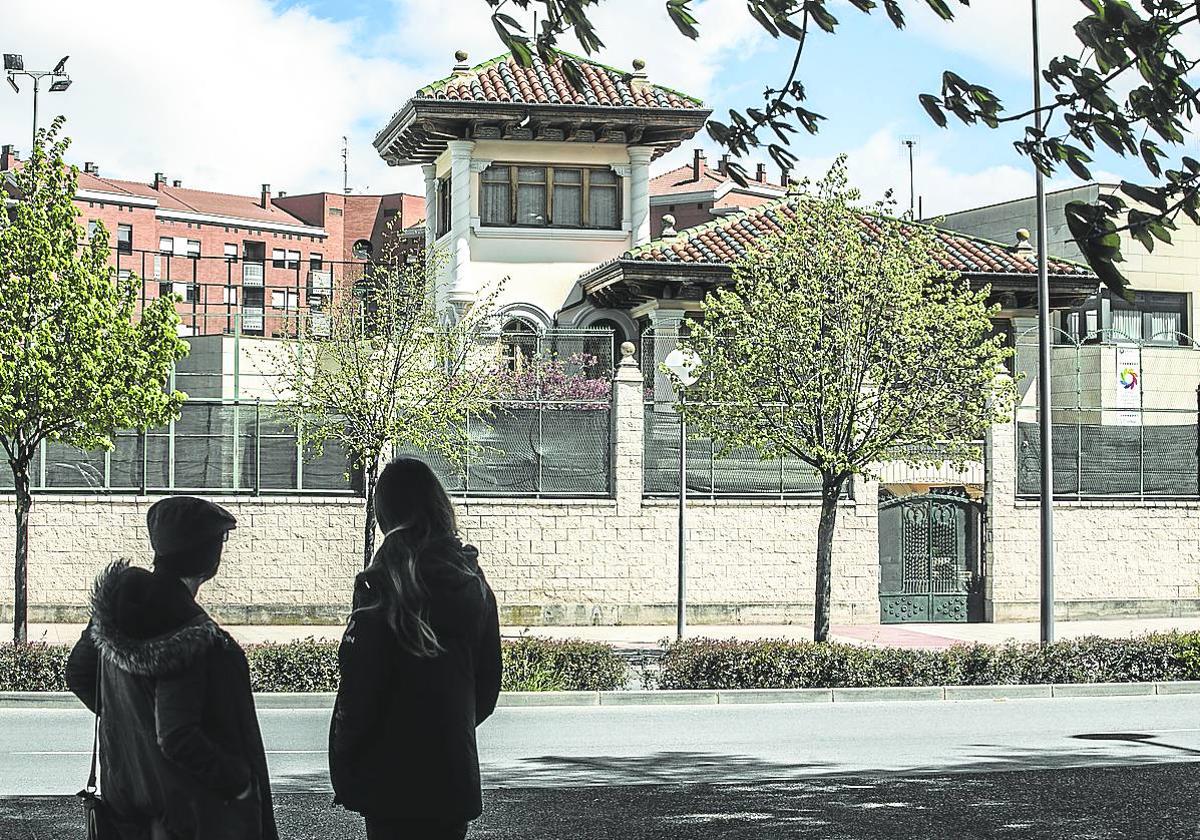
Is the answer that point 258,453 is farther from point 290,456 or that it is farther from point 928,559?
point 928,559

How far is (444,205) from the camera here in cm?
3456

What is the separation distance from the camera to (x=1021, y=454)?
2581 centimetres

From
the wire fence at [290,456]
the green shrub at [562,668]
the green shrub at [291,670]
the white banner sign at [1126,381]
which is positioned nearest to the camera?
the green shrub at [291,670]

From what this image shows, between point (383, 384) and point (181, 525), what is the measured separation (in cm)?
1702

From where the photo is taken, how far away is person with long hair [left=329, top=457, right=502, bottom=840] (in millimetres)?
4664

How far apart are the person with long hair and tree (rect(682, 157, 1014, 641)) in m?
14.9

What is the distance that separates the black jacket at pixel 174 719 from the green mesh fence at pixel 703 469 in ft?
63.9

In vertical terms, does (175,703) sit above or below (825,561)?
above

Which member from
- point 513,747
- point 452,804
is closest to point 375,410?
point 513,747

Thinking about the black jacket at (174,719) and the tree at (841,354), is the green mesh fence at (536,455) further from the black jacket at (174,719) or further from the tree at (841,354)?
the black jacket at (174,719)

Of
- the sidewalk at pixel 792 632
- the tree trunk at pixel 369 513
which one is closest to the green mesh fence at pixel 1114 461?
the sidewalk at pixel 792 632

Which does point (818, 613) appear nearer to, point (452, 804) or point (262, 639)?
point (262, 639)

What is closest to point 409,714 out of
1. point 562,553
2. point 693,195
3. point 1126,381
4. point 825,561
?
point 825,561

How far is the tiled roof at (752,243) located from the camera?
100 ft
